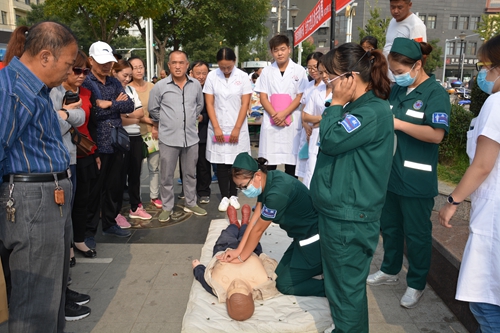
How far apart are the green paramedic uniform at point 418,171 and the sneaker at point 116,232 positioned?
2.85m

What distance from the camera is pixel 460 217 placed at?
14.0 feet

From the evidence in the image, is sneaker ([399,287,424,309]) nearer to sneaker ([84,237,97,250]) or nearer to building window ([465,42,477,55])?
sneaker ([84,237,97,250])

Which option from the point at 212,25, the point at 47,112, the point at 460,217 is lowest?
the point at 460,217

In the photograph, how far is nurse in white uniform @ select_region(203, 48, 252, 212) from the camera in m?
5.29

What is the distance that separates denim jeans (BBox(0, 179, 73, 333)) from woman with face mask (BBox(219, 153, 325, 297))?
1250mm

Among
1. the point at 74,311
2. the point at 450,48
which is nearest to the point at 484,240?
the point at 74,311

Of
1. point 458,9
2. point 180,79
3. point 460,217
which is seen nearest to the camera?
point 460,217

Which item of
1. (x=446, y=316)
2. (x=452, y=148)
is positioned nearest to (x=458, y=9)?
(x=452, y=148)

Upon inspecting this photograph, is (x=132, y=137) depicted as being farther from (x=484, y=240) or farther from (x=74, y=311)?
(x=484, y=240)

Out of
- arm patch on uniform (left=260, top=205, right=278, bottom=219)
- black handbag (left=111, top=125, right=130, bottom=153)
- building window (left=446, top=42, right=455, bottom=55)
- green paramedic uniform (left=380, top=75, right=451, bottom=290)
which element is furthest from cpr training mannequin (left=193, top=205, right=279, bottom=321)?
building window (left=446, top=42, right=455, bottom=55)

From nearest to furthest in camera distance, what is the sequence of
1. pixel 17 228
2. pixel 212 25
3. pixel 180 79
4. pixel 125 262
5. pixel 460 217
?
pixel 17 228 → pixel 125 262 → pixel 460 217 → pixel 180 79 → pixel 212 25

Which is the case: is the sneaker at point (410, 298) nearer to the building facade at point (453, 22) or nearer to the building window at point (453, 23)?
the building facade at point (453, 22)

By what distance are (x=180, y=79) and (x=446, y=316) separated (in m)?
3.64

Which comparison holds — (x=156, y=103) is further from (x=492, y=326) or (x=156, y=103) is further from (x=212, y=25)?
(x=212, y=25)
